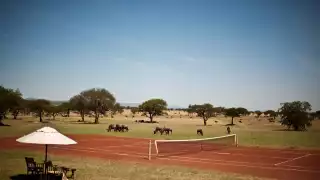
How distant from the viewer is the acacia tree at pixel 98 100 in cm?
8512

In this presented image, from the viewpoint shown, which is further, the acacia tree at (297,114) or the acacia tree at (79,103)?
the acacia tree at (79,103)

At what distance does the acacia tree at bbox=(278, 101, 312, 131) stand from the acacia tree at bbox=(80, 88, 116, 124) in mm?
41307

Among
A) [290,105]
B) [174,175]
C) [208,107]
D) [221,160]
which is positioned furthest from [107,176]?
[208,107]

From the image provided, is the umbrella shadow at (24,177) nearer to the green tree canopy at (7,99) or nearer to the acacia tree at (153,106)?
the green tree canopy at (7,99)

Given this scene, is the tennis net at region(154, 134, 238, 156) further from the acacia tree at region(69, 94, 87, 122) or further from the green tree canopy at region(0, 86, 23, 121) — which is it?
the acacia tree at region(69, 94, 87, 122)

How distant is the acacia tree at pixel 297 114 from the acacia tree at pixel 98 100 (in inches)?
1626

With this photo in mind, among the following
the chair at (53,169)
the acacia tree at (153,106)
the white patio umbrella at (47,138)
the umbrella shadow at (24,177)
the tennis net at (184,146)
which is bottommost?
the tennis net at (184,146)

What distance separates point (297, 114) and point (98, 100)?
152ft

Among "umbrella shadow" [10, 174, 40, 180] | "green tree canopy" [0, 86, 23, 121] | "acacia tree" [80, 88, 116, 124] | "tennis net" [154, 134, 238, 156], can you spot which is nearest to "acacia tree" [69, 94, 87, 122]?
"acacia tree" [80, 88, 116, 124]

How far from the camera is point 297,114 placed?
66312mm

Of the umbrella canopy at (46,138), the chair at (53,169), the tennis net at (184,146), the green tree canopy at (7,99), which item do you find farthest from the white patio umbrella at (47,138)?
the green tree canopy at (7,99)

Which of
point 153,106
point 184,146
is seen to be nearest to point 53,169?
point 184,146

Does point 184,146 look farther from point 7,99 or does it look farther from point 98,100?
point 98,100

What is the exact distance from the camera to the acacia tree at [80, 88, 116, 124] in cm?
8512
